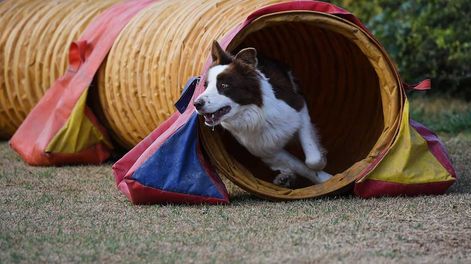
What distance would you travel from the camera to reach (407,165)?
6602 mm

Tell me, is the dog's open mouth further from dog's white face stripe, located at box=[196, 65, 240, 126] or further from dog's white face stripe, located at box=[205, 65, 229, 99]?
dog's white face stripe, located at box=[205, 65, 229, 99]

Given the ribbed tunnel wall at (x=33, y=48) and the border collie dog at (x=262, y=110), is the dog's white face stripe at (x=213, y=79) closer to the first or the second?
the border collie dog at (x=262, y=110)

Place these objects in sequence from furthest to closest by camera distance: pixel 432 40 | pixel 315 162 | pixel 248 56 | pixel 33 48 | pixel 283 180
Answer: pixel 432 40, pixel 33 48, pixel 283 180, pixel 315 162, pixel 248 56

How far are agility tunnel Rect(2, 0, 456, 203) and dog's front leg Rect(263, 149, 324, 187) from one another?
0.19 metres

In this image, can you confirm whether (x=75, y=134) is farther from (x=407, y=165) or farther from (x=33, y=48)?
(x=407, y=165)

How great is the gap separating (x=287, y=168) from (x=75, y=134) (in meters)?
2.48

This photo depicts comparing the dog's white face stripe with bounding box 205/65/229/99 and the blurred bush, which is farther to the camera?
the blurred bush

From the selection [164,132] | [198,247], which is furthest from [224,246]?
[164,132]

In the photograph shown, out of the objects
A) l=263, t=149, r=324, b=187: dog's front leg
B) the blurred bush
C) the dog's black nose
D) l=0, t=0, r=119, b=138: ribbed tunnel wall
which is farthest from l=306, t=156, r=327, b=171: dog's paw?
the blurred bush

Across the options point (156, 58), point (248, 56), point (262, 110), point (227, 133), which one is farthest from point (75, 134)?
point (248, 56)

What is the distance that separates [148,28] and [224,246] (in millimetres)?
3735

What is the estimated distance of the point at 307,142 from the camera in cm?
703

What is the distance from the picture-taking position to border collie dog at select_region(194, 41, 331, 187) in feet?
21.1

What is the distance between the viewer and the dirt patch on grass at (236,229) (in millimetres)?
4996
